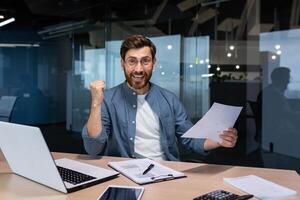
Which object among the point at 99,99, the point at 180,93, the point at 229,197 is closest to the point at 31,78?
the point at 180,93

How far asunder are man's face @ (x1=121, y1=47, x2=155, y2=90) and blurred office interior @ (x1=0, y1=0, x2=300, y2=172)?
4.81 ft

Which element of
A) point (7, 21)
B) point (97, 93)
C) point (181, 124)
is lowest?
point (181, 124)

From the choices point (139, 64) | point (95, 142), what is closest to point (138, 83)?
point (139, 64)

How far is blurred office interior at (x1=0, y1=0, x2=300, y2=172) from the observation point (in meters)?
3.46

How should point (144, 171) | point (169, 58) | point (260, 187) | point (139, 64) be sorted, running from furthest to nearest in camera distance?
1. point (169, 58)
2. point (139, 64)
3. point (144, 171)
4. point (260, 187)

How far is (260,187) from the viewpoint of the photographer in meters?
1.09

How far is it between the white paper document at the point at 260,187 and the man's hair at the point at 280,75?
244 centimetres

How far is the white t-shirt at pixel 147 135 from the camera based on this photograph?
5.17ft

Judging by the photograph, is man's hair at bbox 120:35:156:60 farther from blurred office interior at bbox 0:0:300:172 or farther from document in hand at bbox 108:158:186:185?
blurred office interior at bbox 0:0:300:172

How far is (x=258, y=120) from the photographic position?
3568mm

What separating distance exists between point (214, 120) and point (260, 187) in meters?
0.31

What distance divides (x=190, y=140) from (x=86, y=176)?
0.56m

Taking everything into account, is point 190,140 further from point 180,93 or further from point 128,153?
point 180,93

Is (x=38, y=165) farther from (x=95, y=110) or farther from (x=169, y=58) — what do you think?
(x=169, y=58)
